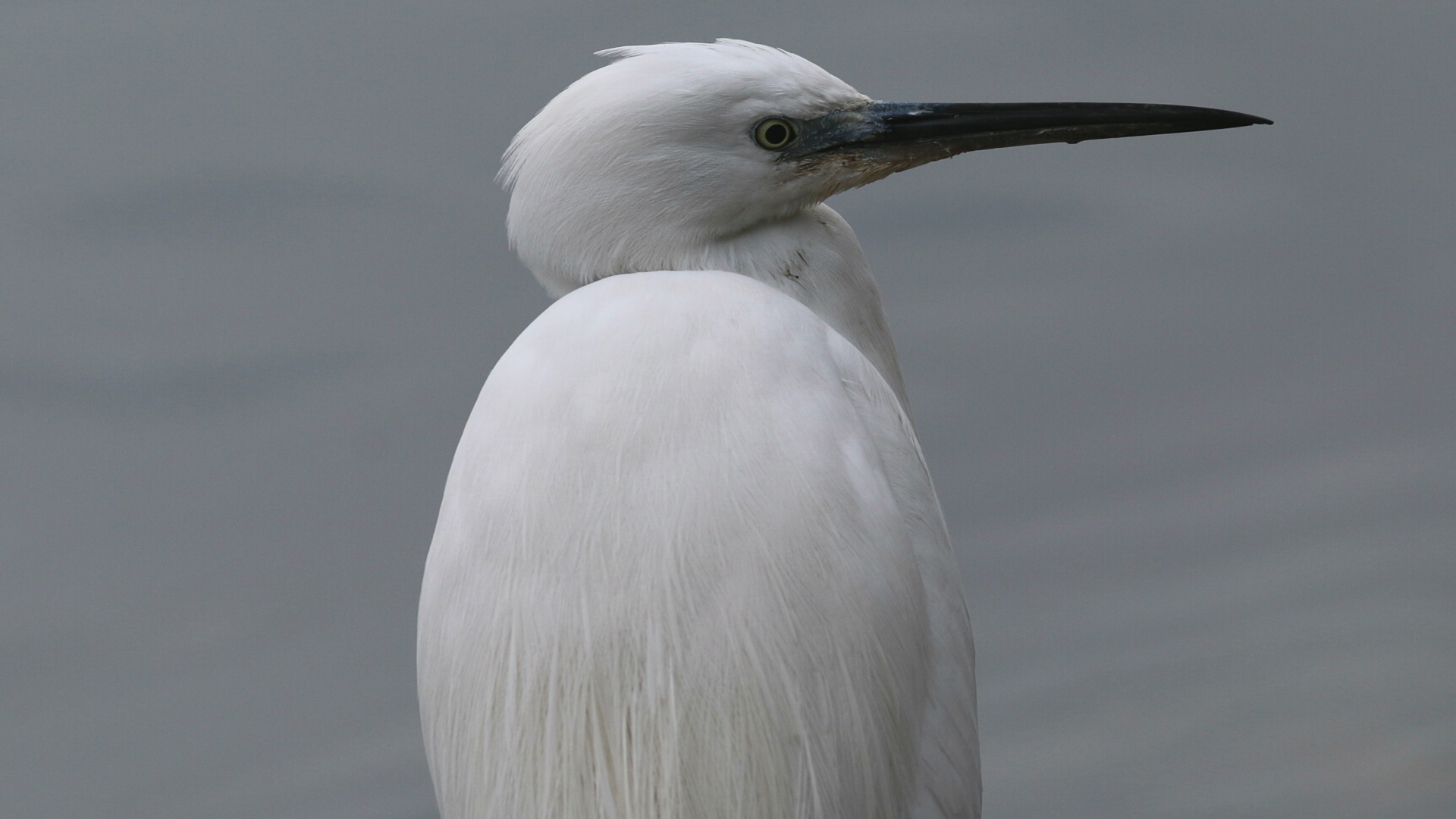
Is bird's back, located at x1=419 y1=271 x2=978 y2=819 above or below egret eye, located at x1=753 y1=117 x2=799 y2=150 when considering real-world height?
below

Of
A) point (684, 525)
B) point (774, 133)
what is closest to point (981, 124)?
point (774, 133)

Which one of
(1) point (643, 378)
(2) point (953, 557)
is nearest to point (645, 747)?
(1) point (643, 378)

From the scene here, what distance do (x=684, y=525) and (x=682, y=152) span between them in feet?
1.12

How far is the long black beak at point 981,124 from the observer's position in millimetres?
1192

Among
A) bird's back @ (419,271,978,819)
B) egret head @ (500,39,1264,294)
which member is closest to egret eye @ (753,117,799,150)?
egret head @ (500,39,1264,294)

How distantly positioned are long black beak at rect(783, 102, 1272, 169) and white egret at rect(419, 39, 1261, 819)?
17 millimetres

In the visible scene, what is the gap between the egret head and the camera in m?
1.13

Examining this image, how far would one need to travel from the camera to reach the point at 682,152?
1.13m

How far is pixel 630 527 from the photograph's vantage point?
95 cm

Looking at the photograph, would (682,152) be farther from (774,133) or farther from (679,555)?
(679,555)

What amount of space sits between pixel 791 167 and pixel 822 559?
361 mm

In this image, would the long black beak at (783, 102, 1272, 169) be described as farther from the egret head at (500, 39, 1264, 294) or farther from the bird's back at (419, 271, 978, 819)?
the bird's back at (419, 271, 978, 819)

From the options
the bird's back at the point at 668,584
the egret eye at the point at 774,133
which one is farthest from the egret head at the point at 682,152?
the bird's back at the point at 668,584

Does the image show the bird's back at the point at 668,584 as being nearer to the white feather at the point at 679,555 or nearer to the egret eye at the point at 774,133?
the white feather at the point at 679,555
